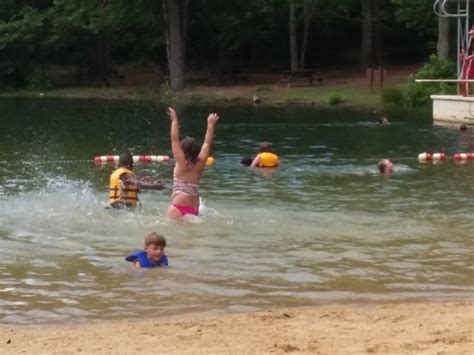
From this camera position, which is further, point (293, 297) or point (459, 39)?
point (459, 39)

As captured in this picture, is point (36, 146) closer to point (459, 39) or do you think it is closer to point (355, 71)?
point (459, 39)

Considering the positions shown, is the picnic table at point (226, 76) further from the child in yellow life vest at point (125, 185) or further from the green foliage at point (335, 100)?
the child in yellow life vest at point (125, 185)

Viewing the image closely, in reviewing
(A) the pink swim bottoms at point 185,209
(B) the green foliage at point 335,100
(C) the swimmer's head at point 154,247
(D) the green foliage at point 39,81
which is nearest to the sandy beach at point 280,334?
(C) the swimmer's head at point 154,247

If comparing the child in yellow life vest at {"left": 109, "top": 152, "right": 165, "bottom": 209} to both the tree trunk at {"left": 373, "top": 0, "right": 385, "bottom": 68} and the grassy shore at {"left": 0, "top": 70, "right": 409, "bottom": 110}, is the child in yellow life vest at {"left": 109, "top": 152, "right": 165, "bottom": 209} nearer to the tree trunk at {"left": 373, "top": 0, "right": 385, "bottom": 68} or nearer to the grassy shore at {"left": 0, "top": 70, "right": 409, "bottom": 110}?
the grassy shore at {"left": 0, "top": 70, "right": 409, "bottom": 110}

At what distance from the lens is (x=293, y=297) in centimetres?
952

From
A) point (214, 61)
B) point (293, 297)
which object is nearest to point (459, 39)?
point (293, 297)

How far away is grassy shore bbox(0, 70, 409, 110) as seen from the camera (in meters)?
42.8

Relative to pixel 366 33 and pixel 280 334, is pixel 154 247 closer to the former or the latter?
pixel 280 334

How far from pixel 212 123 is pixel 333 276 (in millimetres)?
2913

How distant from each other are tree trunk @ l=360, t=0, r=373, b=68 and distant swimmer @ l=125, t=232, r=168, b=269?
43.6 metres

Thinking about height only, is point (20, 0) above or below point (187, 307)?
above

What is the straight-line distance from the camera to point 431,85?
129ft

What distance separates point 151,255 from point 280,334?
10.4 ft

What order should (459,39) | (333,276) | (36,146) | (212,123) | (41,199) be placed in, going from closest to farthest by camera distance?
(333,276) < (212,123) < (41,199) < (36,146) < (459,39)
